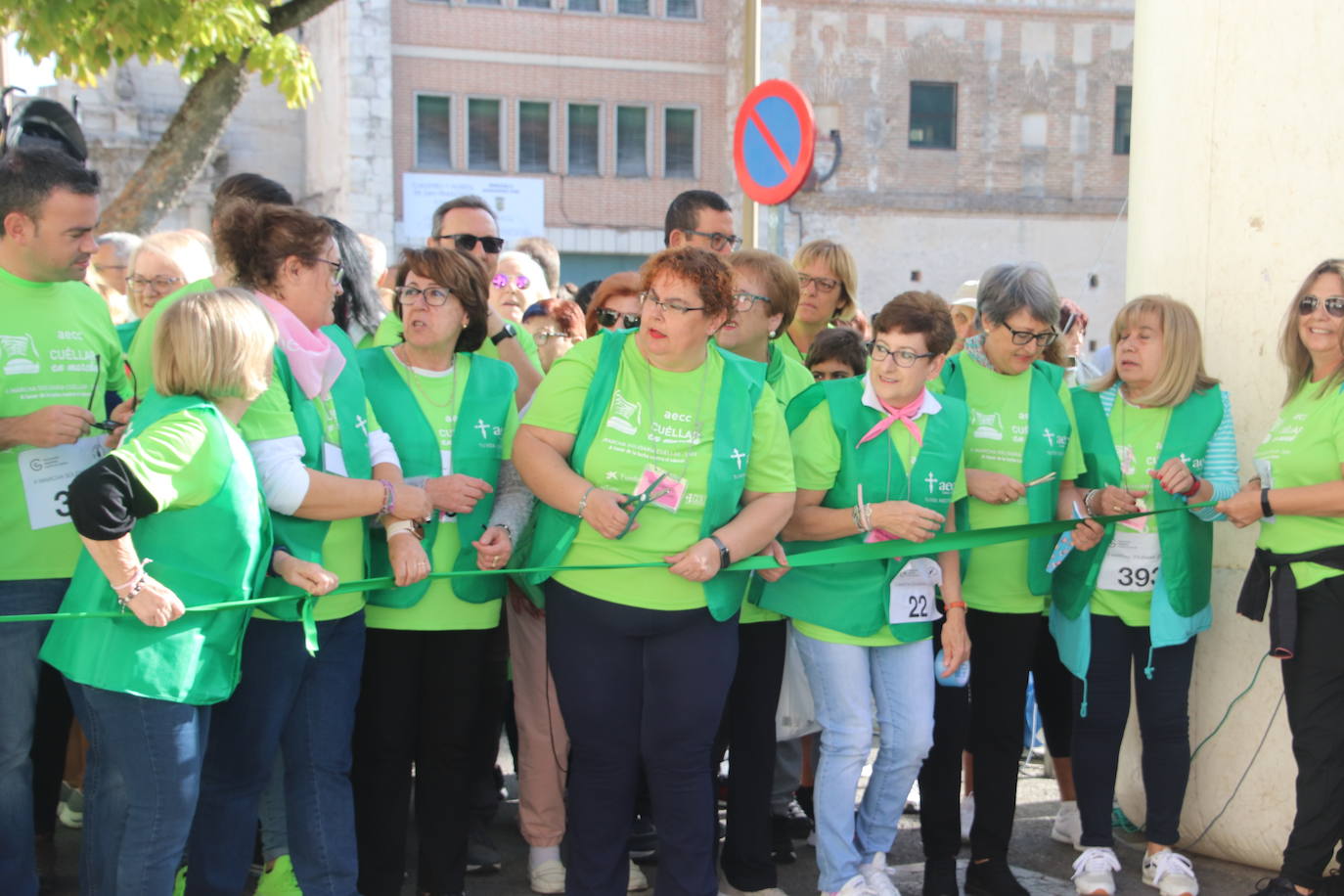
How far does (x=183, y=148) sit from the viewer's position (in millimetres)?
9961

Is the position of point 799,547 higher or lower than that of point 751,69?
lower

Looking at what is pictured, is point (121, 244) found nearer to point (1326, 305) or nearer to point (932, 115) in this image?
point (1326, 305)

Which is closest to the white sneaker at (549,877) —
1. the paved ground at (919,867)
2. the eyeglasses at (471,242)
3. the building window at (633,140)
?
the paved ground at (919,867)

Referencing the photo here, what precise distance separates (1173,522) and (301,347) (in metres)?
2.96

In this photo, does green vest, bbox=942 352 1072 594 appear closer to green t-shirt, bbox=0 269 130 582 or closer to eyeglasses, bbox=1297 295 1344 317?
eyeglasses, bbox=1297 295 1344 317

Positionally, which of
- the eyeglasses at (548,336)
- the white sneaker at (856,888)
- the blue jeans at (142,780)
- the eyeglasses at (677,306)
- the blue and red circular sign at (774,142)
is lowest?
the white sneaker at (856,888)

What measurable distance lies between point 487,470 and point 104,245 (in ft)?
10.7

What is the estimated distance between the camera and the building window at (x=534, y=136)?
2822cm

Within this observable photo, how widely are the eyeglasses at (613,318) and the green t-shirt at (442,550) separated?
0.82 m

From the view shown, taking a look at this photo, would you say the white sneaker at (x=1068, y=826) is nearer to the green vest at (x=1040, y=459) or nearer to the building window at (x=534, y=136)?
the green vest at (x=1040, y=459)

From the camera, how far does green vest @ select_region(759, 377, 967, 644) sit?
13.9 feet

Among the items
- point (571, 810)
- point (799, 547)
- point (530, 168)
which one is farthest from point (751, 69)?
point (530, 168)

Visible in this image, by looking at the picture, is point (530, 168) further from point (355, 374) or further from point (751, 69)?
point (355, 374)

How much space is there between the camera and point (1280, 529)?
4453mm
